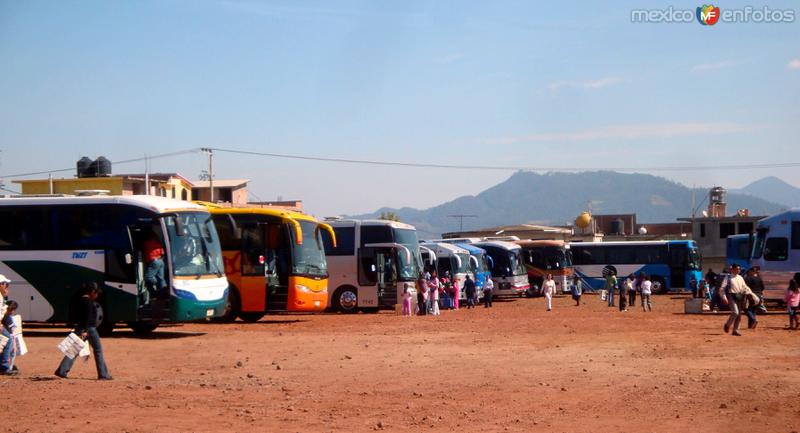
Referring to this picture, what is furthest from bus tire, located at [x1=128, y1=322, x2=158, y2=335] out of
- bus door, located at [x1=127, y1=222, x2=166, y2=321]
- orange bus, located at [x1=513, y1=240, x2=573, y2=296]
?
orange bus, located at [x1=513, y1=240, x2=573, y2=296]

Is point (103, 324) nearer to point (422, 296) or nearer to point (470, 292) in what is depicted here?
point (422, 296)

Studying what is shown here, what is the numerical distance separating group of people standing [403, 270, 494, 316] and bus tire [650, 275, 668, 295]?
56.5 ft

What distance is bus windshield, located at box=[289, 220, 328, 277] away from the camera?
28266 mm

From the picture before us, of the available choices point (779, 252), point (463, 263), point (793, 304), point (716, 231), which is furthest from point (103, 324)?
point (716, 231)

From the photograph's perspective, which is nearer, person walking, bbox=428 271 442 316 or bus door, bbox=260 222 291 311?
bus door, bbox=260 222 291 311

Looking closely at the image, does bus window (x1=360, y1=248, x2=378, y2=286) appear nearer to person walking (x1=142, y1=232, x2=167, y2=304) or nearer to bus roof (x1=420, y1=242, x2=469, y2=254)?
bus roof (x1=420, y1=242, x2=469, y2=254)

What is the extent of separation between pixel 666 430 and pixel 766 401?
265 centimetres

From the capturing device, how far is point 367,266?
35.4 meters

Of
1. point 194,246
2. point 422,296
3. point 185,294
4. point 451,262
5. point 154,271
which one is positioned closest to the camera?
point 154,271

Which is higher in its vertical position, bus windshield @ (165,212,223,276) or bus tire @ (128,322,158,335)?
bus windshield @ (165,212,223,276)

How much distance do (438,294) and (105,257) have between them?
16.9m

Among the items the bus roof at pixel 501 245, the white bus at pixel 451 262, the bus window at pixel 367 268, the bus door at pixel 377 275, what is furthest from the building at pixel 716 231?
the bus window at pixel 367 268

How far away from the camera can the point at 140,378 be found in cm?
1541

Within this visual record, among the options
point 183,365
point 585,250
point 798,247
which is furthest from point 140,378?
point 585,250
